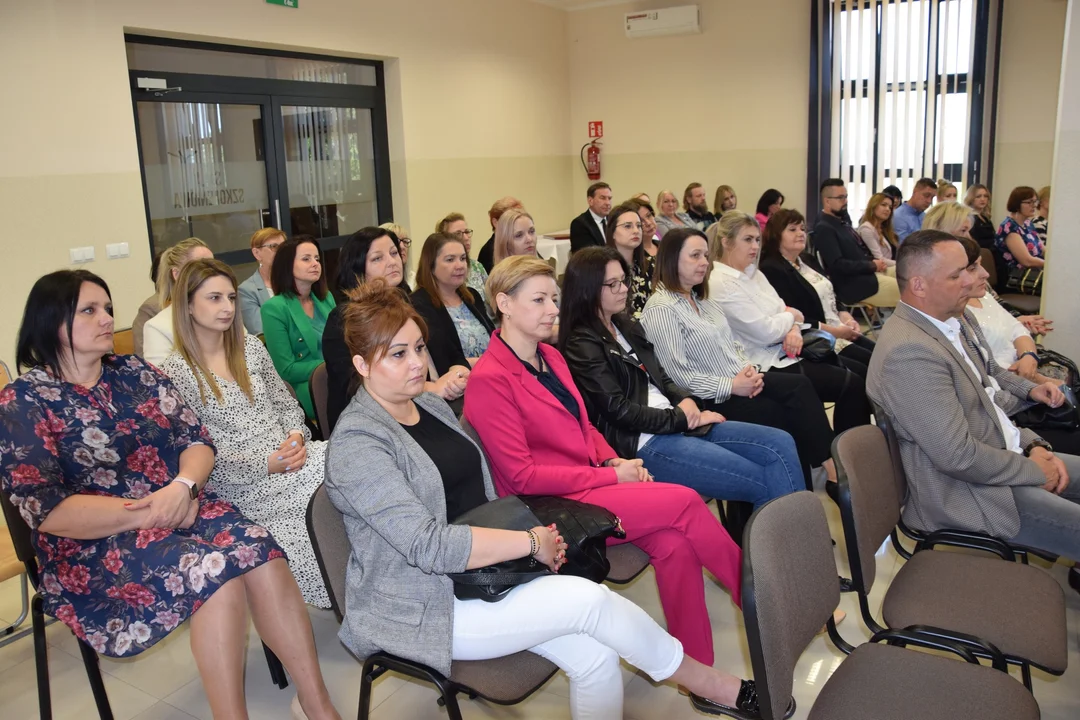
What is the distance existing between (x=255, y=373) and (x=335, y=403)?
1.28 feet

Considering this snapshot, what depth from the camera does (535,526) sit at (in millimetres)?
2049

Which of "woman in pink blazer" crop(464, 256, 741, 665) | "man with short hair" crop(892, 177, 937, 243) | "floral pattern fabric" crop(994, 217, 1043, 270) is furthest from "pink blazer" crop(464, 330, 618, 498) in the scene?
"man with short hair" crop(892, 177, 937, 243)

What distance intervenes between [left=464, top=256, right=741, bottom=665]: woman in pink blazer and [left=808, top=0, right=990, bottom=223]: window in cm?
776

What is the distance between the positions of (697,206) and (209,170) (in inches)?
199

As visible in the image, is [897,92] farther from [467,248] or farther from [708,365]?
[708,365]

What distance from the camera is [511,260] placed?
8.99 feet

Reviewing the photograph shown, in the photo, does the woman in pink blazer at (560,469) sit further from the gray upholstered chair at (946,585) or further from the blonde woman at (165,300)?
the blonde woman at (165,300)

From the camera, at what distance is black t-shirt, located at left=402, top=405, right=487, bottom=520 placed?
218 centimetres

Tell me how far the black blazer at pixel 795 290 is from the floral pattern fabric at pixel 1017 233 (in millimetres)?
2945

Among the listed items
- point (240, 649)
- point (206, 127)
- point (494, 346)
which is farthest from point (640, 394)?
point (206, 127)

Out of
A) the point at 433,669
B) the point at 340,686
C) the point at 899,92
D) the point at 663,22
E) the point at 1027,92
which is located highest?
the point at 663,22

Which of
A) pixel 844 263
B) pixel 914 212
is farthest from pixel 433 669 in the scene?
pixel 914 212

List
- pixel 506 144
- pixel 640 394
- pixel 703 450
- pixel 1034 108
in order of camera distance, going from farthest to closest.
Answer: pixel 506 144 → pixel 1034 108 → pixel 640 394 → pixel 703 450

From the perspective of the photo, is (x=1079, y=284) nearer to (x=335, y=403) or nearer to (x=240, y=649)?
(x=335, y=403)
